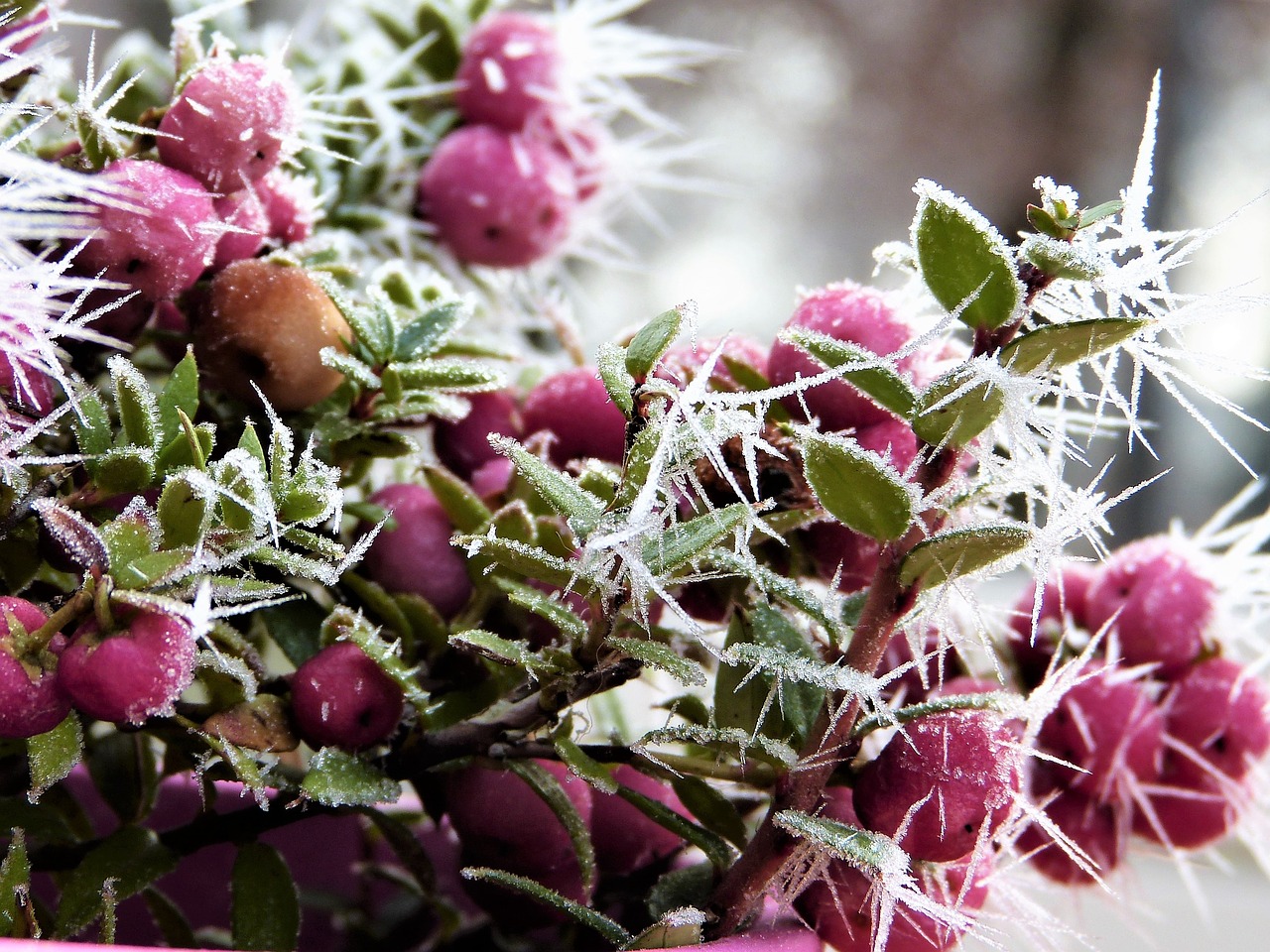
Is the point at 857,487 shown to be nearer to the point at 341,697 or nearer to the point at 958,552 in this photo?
the point at 958,552

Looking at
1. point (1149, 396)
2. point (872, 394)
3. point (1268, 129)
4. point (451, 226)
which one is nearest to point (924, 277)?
point (872, 394)

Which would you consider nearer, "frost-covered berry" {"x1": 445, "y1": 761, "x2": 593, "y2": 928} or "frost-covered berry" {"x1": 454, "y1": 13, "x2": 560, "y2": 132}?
"frost-covered berry" {"x1": 445, "y1": 761, "x2": 593, "y2": 928}

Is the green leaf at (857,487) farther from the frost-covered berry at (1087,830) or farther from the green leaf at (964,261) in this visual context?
the frost-covered berry at (1087,830)

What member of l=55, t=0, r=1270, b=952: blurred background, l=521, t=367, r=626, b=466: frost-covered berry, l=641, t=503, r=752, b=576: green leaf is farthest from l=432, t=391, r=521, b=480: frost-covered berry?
l=55, t=0, r=1270, b=952: blurred background

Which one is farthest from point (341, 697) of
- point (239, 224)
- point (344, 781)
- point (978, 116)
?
point (978, 116)

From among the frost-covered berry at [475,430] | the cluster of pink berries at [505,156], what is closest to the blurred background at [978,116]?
the cluster of pink berries at [505,156]

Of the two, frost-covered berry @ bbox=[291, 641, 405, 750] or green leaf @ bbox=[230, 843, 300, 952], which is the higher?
frost-covered berry @ bbox=[291, 641, 405, 750]

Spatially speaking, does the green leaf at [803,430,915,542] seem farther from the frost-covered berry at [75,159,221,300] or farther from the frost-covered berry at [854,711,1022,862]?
the frost-covered berry at [75,159,221,300]
